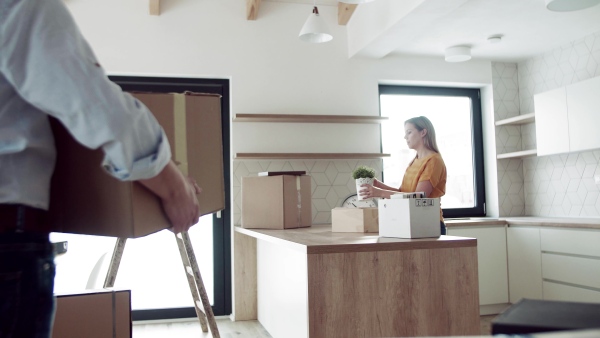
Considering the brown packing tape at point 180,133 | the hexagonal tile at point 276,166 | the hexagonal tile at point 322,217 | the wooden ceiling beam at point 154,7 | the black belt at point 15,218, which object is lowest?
the hexagonal tile at point 322,217

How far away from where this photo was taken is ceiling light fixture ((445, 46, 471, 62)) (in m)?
4.40

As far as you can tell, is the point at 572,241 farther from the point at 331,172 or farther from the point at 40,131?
the point at 40,131

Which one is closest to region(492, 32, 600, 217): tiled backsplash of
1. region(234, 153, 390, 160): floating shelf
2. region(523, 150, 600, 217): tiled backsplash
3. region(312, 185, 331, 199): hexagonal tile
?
region(523, 150, 600, 217): tiled backsplash

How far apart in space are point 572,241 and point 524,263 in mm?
527

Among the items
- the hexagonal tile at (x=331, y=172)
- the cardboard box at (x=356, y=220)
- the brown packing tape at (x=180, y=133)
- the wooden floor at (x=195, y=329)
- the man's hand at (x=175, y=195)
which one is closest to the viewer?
the man's hand at (x=175, y=195)

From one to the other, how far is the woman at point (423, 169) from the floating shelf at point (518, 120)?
1585mm

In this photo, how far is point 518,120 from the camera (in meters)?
4.67

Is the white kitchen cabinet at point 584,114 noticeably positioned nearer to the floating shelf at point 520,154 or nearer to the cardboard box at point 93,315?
the floating shelf at point 520,154

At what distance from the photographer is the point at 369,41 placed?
13.4 feet

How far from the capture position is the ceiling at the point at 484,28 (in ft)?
11.6

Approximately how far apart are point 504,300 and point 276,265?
2065 millimetres

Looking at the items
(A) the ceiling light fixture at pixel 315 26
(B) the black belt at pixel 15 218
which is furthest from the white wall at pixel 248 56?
(B) the black belt at pixel 15 218

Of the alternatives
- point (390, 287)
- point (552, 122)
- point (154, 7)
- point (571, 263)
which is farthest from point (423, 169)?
point (154, 7)

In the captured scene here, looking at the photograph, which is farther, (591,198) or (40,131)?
(591,198)
